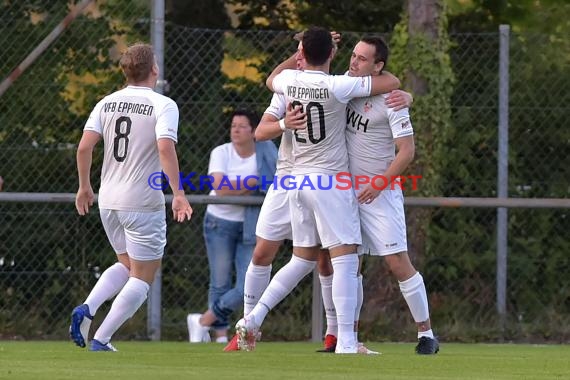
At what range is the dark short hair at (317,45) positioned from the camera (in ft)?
30.2

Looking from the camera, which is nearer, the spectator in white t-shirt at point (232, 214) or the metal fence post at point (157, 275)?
the spectator in white t-shirt at point (232, 214)

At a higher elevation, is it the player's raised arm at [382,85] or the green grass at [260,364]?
the player's raised arm at [382,85]

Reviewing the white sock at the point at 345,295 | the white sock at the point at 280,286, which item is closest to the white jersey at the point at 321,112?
the white sock at the point at 345,295

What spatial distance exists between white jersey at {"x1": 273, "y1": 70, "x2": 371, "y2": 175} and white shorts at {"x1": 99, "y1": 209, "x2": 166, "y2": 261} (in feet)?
2.97

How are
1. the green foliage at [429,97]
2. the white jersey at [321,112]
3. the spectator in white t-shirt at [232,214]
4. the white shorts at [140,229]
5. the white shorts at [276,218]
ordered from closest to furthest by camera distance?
the white jersey at [321,112], the white shorts at [140,229], the white shorts at [276,218], the spectator in white t-shirt at [232,214], the green foliage at [429,97]

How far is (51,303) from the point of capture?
12.6 m

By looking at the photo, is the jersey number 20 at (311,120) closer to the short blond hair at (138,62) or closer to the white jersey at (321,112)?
the white jersey at (321,112)

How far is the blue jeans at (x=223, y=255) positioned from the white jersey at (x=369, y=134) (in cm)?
291

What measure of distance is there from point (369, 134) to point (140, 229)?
1.48 meters

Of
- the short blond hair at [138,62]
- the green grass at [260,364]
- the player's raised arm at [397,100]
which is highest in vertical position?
the short blond hair at [138,62]

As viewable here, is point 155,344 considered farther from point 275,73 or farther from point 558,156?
point 558,156

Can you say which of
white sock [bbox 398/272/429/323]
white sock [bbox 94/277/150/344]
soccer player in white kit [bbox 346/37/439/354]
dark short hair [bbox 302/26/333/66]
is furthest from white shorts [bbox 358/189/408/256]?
white sock [bbox 94/277/150/344]

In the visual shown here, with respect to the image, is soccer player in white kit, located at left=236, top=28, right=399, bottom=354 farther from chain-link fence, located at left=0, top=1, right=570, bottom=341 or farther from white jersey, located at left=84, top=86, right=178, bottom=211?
chain-link fence, located at left=0, top=1, right=570, bottom=341

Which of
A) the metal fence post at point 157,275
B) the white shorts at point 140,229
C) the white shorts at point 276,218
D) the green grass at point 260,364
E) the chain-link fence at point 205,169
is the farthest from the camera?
the chain-link fence at point 205,169
